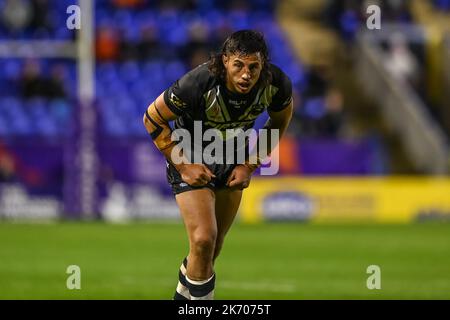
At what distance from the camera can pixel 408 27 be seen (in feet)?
92.8

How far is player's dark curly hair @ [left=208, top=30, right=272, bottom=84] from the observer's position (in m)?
8.59

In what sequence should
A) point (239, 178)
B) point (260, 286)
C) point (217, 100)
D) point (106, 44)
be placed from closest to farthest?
point (217, 100), point (239, 178), point (260, 286), point (106, 44)

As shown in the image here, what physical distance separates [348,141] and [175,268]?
951 centimetres

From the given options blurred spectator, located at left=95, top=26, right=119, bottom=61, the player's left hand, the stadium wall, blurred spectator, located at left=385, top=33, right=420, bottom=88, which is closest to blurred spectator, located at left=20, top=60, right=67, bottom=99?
blurred spectator, located at left=95, top=26, right=119, bottom=61

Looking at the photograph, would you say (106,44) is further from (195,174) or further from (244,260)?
(195,174)

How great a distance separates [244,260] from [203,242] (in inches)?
274

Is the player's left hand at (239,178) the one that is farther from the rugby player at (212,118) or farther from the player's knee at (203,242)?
the player's knee at (203,242)

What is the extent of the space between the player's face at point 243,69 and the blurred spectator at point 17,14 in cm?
1674

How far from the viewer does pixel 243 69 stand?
8602mm

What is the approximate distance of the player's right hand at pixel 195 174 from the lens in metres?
8.98

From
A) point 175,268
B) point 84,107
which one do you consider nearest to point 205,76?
point 175,268

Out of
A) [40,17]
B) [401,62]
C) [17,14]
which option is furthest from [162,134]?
[401,62]

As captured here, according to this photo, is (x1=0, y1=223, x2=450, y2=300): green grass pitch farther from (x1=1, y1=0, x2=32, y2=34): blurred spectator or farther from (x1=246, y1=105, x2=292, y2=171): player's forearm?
(x1=1, y1=0, x2=32, y2=34): blurred spectator
